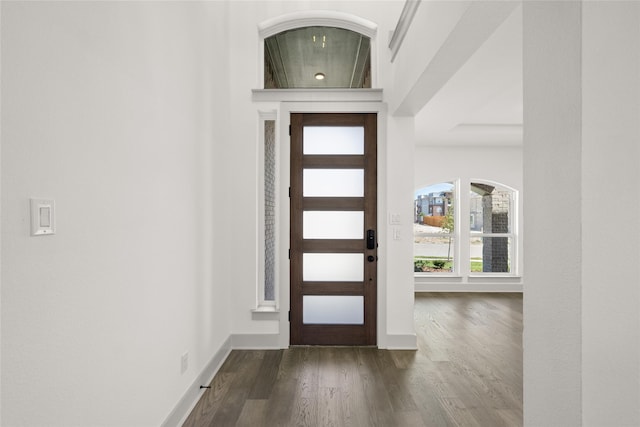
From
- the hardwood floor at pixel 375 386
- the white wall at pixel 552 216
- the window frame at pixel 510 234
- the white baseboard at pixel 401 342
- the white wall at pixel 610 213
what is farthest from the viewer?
the window frame at pixel 510 234

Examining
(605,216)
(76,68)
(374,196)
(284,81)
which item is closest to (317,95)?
(284,81)

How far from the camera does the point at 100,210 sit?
1.51 meters

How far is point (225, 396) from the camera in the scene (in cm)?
264

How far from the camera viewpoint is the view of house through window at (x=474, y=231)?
22.1 feet

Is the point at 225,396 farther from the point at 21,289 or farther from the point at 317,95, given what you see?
the point at 317,95

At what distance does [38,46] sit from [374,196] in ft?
9.64

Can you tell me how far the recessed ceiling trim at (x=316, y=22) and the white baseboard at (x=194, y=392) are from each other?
120 inches

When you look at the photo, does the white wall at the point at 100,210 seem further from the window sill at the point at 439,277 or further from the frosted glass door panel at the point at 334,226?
the window sill at the point at 439,277

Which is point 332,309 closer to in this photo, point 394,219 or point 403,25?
point 394,219

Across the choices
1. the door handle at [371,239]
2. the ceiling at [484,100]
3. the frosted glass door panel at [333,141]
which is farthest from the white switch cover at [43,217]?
the door handle at [371,239]

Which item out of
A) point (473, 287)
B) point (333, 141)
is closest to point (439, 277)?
point (473, 287)

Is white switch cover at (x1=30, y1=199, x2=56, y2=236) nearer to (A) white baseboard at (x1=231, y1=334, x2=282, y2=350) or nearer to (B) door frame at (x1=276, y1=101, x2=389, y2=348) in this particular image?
(B) door frame at (x1=276, y1=101, x2=389, y2=348)

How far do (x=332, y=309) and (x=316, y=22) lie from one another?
287cm

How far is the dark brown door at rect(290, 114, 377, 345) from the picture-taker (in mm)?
3729
